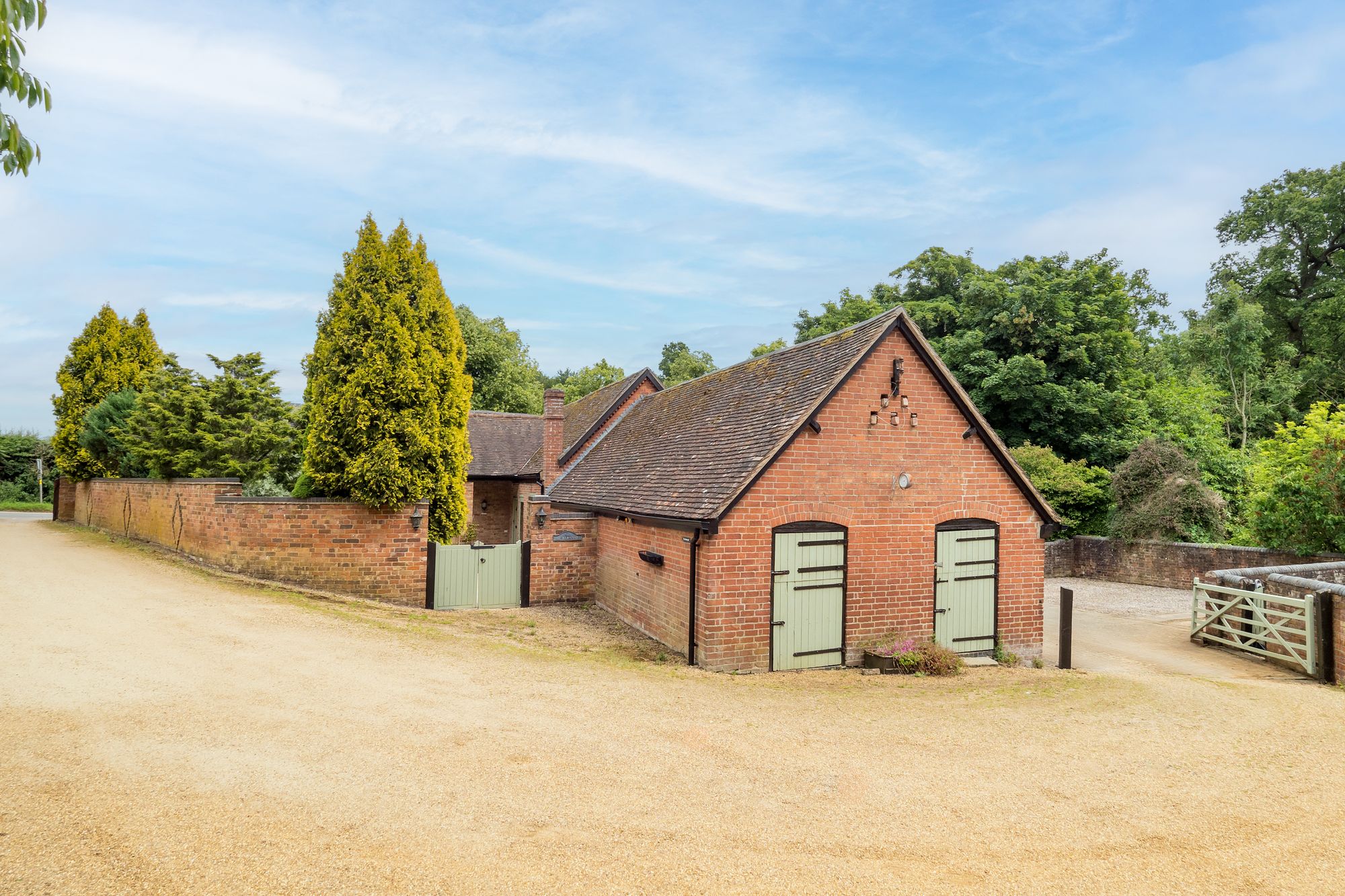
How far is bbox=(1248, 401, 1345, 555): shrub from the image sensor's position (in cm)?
1930

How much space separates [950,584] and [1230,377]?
33.3 m

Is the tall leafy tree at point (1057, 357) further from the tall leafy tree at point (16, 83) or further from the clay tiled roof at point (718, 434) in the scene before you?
the tall leafy tree at point (16, 83)

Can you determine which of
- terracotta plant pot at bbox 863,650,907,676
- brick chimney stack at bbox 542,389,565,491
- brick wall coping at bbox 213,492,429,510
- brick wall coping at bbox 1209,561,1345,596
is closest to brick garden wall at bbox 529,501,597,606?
brick wall coping at bbox 213,492,429,510

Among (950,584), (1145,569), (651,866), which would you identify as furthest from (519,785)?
(1145,569)

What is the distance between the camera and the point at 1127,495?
81.7 ft

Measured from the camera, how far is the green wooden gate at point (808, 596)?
1147 centimetres

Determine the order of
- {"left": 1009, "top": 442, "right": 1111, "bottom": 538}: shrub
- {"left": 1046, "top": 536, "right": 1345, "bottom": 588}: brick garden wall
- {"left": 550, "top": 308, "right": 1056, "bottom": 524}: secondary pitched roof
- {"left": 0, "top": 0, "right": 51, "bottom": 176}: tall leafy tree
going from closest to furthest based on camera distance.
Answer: {"left": 0, "top": 0, "right": 51, "bottom": 176}: tall leafy tree < {"left": 550, "top": 308, "right": 1056, "bottom": 524}: secondary pitched roof < {"left": 1046, "top": 536, "right": 1345, "bottom": 588}: brick garden wall < {"left": 1009, "top": 442, "right": 1111, "bottom": 538}: shrub

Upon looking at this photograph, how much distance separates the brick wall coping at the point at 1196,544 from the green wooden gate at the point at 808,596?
15.3 metres

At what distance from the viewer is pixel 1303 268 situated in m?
39.0

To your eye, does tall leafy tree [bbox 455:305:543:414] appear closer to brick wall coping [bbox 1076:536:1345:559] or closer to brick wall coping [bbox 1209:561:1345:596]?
brick wall coping [bbox 1076:536:1345:559]

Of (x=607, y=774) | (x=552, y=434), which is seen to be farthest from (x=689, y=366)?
(x=607, y=774)

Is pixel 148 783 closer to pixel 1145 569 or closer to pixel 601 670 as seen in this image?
pixel 601 670

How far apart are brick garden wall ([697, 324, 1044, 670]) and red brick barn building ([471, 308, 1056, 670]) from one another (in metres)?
0.02

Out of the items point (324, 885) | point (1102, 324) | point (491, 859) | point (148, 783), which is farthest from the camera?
point (1102, 324)
